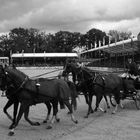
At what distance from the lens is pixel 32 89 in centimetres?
761

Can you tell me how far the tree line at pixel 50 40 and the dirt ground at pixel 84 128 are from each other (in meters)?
104

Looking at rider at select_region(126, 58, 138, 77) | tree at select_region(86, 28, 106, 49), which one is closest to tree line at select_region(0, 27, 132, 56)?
tree at select_region(86, 28, 106, 49)

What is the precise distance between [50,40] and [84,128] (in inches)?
4531

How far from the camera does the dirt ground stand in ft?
22.8

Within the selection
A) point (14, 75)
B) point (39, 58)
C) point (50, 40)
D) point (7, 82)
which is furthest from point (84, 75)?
point (50, 40)

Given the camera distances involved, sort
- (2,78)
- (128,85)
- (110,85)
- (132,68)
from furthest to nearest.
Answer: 1. (132,68)
2. (128,85)
3. (110,85)
4. (2,78)

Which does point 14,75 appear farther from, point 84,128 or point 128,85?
point 128,85

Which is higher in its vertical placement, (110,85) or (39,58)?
(39,58)

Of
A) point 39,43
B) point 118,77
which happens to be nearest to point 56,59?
point 39,43

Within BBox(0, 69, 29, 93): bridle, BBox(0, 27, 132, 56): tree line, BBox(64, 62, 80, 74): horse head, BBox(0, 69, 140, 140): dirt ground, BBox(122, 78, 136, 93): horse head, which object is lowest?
BBox(0, 69, 140, 140): dirt ground

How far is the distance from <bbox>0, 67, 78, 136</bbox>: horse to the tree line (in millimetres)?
105203

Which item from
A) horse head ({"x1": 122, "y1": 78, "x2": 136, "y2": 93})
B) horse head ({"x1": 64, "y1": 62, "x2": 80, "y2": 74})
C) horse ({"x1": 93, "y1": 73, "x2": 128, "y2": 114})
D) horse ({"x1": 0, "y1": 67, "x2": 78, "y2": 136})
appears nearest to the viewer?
horse ({"x1": 0, "y1": 67, "x2": 78, "y2": 136})

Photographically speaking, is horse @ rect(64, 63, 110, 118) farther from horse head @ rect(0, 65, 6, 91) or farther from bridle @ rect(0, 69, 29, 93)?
horse head @ rect(0, 65, 6, 91)

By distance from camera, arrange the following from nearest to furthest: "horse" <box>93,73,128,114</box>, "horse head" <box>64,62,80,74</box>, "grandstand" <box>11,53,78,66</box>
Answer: "horse head" <box>64,62,80,74</box> < "horse" <box>93,73,128,114</box> < "grandstand" <box>11,53,78,66</box>
